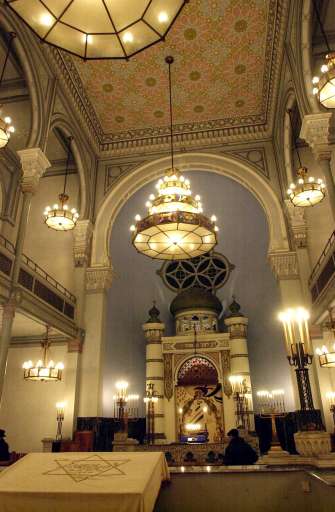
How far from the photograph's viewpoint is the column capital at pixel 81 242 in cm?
1362

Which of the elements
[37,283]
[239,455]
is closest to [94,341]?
[37,283]

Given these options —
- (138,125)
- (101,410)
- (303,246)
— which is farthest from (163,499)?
(138,125)

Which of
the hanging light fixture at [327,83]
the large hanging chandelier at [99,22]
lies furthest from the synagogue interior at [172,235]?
the large hanging chandelier at [99,22]

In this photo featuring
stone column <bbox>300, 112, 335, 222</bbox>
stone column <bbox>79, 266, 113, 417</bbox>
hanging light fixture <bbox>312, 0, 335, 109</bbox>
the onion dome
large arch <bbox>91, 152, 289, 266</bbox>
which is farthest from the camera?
the onion dome

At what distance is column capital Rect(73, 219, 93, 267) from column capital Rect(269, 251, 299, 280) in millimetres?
6483

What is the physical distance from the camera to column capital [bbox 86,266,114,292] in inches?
529

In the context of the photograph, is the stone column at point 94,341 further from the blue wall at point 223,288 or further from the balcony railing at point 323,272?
the balcony railing at point 323,272

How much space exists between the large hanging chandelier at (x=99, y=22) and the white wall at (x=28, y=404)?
1012 centimetres

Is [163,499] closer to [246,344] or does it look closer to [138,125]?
[246,344]

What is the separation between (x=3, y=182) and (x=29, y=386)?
23.0 ft

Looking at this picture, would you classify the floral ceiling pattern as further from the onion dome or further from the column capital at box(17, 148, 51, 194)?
the onion dome

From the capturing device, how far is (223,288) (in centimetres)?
1670

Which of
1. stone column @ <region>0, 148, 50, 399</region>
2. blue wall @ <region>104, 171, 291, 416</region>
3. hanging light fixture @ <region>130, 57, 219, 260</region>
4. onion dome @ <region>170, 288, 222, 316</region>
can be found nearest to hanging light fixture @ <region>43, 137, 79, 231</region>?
stone column @ <region>0, 148, 50, 399</region>

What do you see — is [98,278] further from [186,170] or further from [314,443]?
[314,443]
